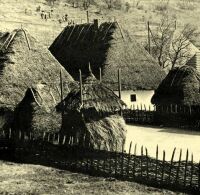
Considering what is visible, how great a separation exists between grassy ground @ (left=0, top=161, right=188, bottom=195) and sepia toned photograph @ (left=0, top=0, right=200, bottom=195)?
0.08ft

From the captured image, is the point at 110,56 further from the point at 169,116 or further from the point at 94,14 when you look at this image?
the point at 94,14

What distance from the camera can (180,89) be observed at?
23.6 metres

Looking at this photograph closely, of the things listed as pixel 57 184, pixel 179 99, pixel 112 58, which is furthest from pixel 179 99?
pixel 57 184

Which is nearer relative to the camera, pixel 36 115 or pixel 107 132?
pixel 107 132

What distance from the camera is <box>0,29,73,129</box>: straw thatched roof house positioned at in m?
19.2

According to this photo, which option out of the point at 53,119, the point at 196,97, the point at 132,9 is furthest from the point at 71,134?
the point at 132,9

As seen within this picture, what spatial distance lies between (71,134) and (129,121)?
9.55 m

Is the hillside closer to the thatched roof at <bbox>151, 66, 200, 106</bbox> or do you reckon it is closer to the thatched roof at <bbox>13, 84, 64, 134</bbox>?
the thatched roof at <bbox>151, 66, 200, 106</bbox>

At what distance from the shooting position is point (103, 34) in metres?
30.2

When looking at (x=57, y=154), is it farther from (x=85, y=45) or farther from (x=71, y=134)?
(x=85, y=45)

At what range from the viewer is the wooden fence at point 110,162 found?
11.4 metres

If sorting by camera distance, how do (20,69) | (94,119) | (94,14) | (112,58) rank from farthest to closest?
(94,14)
(112,58)
(20,69)
(94,119)

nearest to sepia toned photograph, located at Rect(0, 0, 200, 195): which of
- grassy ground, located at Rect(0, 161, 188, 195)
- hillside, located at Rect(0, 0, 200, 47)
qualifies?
grassy ground, located at Rect(0, 161, 188, 195)

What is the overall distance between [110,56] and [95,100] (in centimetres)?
1326
